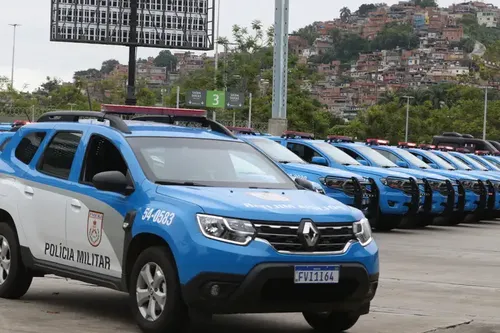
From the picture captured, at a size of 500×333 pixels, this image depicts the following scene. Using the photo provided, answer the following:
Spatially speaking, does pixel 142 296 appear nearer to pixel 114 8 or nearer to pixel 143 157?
pixel 143 157

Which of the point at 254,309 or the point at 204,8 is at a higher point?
the point at 204,8

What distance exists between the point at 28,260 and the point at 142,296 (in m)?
1.93

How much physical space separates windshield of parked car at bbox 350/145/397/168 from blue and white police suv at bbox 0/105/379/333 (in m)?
13.0

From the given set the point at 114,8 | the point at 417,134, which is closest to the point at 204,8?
the point at 114,8

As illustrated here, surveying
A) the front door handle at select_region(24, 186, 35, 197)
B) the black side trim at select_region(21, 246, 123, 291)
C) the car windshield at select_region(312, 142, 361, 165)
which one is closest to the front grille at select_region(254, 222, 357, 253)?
the black side trim at select_region(21, 246, 123, 291)

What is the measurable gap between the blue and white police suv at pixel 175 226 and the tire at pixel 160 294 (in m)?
0.01

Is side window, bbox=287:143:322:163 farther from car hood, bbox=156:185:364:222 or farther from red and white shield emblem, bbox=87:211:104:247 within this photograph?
car hood, bbox=156:185:364:222

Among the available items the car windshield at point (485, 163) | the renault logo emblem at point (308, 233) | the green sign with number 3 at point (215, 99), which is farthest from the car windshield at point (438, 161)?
the green sign with number 3 at point (215, 99)

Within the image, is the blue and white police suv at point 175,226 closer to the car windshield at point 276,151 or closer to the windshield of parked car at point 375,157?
the car windshield at point 276,151

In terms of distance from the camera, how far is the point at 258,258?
338 inches

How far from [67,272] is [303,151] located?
43.3ft

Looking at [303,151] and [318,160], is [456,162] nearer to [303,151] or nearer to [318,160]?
[303,151]

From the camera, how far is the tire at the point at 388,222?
22438 mm

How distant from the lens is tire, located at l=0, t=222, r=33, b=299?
10812 millimetres
